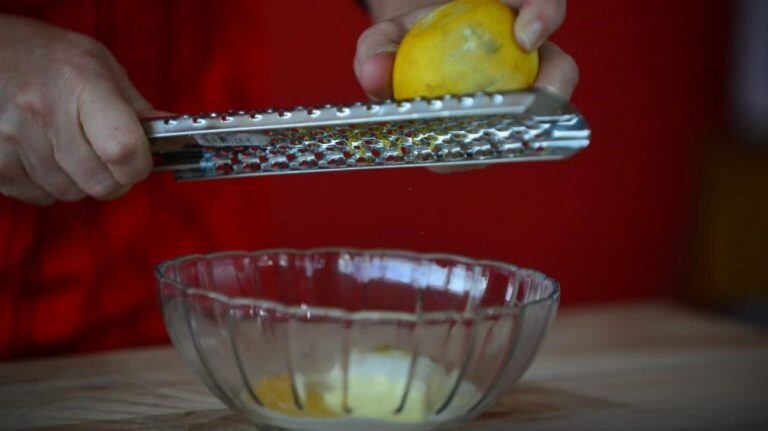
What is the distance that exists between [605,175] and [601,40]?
1.17 feet

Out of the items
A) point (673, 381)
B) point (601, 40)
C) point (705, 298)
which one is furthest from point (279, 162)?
point (705, 298)

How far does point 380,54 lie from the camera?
36.5 inches

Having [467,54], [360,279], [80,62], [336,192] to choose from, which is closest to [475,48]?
[467,54]

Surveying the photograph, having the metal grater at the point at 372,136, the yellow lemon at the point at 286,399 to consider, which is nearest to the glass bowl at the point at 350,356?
the yellow lemon at the point at 286,399

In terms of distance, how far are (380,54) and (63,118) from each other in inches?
11.9

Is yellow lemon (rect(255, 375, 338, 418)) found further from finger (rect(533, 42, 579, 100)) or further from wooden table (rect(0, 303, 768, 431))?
finger (rect(533, 42, 579, 100))

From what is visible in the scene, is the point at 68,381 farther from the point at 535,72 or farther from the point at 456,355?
the point at 535,72

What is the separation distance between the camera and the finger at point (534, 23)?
0.81 m

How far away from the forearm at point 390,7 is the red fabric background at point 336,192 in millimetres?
183

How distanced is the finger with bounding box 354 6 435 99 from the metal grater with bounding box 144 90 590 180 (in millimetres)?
121

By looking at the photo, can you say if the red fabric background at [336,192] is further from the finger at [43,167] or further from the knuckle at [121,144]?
the knuckle at [121,144]

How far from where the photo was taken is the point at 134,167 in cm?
85

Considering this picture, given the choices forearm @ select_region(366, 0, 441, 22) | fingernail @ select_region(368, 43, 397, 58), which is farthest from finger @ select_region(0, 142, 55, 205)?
forearm @ select_region(366, 0, 441, 22)

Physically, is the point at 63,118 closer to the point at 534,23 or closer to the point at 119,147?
the point at 119,147
